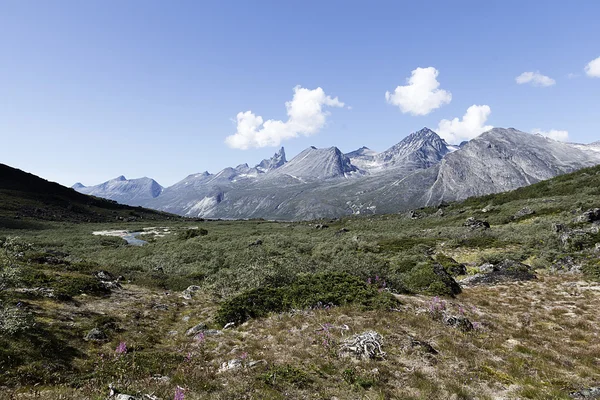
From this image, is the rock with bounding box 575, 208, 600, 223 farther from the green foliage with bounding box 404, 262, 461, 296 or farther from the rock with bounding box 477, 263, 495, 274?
the green foliage with bounding box 404, 262, 461, 296

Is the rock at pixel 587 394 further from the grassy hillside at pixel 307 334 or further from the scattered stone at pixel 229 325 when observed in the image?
the scattered stone at pixel 229 325

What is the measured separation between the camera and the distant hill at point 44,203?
5008 inches

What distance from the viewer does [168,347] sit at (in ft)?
40.1

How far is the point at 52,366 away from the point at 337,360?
869cm

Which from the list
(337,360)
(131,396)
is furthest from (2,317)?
(337,360)

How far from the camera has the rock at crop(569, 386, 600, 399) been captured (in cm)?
777

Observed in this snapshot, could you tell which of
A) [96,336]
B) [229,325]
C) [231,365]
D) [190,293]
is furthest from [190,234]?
[231,365]

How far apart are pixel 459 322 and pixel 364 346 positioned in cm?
538

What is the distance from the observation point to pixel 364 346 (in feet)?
34.3

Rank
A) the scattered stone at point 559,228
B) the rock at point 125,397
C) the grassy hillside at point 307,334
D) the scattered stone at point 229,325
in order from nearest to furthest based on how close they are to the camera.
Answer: the rock at point 125,397, the grassy hillside at point 307,334, the scattered stone at point 229,325, the scattered stone at point 559,228

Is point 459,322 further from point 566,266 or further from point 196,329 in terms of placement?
point 566,266

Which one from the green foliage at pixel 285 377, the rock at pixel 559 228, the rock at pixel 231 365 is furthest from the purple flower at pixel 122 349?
the rock at pixel 559 228

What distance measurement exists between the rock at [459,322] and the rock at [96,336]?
1434cm

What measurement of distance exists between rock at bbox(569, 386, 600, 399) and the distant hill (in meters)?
129
